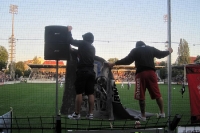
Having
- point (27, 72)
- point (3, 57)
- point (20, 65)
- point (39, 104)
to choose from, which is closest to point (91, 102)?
point (27, 72)

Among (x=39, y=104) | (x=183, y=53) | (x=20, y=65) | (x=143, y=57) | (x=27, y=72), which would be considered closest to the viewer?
(x=143, y=57)

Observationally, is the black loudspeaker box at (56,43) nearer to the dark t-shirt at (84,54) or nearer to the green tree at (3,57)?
the dark t-shirt at (84,54)

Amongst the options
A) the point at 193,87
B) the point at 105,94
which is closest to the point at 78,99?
the point at 105,94

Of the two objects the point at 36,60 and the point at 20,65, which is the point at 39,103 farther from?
the point at 36,60

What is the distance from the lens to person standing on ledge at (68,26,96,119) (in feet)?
17.7

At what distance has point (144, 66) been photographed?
5.59 meters

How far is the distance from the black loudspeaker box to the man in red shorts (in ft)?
4.01

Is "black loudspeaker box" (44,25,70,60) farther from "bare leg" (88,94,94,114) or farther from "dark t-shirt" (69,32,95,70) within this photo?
"bare leg" (88,94,94,114)

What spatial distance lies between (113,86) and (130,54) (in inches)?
34.3

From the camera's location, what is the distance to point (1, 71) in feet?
20.2

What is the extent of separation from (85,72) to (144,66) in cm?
130

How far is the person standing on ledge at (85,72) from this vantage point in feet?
17.7

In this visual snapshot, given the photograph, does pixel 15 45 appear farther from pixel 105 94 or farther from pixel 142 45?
pixel 142 45

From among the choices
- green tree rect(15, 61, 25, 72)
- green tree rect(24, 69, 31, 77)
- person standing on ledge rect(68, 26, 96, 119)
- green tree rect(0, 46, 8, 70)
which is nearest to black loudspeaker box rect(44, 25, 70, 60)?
person standing on ledge rect(68, 26, 96, 119)
